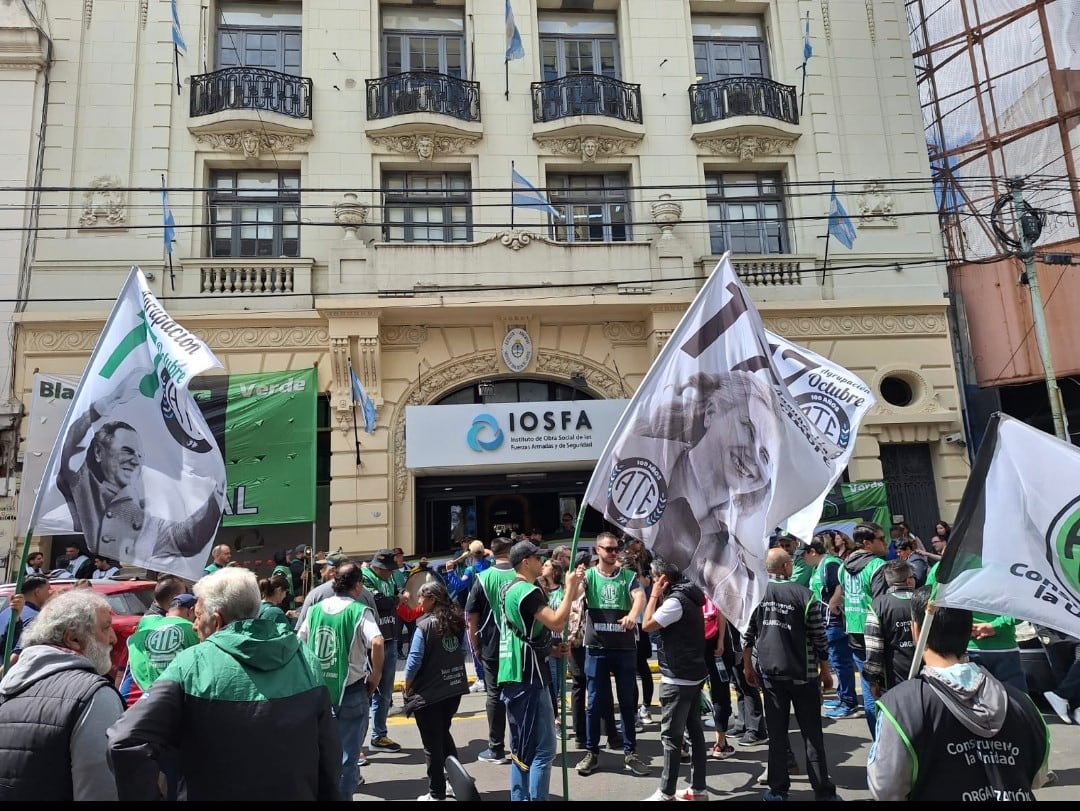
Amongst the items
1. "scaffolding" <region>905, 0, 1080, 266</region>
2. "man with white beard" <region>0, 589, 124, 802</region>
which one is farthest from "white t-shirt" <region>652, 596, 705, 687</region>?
"scaffolding" <region>905, 0, 1080, 266</region>

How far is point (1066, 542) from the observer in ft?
10.6

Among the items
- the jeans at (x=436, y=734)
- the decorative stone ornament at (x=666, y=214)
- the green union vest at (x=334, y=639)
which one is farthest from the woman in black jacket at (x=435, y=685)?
the decorative stone ornament at (x=666, y=214)

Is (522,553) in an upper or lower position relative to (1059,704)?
upper

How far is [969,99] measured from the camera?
2209 cm

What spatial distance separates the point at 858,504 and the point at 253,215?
13.2m

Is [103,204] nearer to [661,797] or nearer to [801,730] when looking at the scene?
[661,797]

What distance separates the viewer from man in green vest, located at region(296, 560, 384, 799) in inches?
212

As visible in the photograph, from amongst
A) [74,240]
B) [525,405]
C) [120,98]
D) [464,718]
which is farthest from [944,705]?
[120,98]

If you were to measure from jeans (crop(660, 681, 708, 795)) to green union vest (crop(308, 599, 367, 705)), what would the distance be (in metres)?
2.28

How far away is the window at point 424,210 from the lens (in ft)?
53.1

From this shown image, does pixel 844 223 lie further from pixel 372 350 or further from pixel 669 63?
pixel 372 350

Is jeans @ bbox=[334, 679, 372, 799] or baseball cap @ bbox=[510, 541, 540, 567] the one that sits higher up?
baseball cap @ bbox=[510, 541, 540, 567]

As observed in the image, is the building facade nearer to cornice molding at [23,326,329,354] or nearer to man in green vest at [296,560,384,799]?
cornice molding at [23,326,329,354]

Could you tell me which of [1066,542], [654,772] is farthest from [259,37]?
[1066,542]
